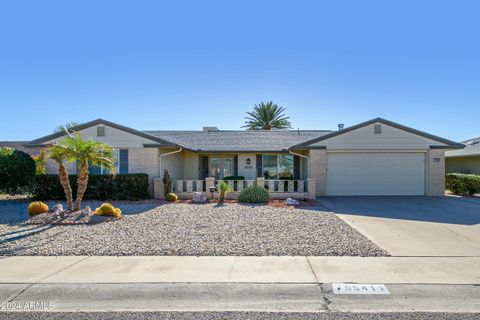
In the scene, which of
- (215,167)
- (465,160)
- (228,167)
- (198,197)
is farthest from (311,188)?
(465,160)

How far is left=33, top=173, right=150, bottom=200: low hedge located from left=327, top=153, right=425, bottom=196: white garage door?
1056 centimetres

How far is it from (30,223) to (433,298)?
1103 cm

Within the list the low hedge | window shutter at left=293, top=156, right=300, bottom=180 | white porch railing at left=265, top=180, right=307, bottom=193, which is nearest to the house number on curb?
white porch railing at left=265, top=180, right=307, bottom=193

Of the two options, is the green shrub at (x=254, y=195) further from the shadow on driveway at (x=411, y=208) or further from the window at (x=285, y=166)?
the window at (x=285, y=166)

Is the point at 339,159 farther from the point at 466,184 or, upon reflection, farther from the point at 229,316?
the point at 229,316

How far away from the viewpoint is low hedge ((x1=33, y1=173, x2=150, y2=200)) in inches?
596

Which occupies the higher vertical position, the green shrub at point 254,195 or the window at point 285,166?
the window at point 285,166

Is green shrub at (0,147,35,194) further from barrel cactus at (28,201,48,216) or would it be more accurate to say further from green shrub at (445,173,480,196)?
green shrub at (445,173,480,196)

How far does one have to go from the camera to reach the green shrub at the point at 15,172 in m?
16.1

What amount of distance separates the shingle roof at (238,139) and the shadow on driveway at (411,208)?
548 cm

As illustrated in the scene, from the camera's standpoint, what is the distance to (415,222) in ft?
33.9

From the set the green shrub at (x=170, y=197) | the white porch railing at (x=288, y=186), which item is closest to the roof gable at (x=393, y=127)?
the white porch railing at (x=288, y=186)

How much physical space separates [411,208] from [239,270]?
10249 mm

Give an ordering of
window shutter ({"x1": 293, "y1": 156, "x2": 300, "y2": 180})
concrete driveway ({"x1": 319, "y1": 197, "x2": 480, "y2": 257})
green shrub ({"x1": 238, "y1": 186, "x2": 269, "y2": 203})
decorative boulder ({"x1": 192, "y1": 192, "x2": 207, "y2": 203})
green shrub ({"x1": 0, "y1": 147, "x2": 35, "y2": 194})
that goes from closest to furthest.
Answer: concrete driveway ({"x1": 319, "y1": 197, "x2": 480, "y2": 257}) < green shrub ({"x1": 238, "y1": 186, "x2": 269, "y2": 203}) < decorative boulder ({"x1": 192, "y1": 192, "x2": 207, "y2": 203}) < green shrub ({"x1": 0, "y1": 147, "x2": 35, "y2": 194}) < window shutter ({"x1": 293, "y1": 156, "x2": 300, "y2": 180})
